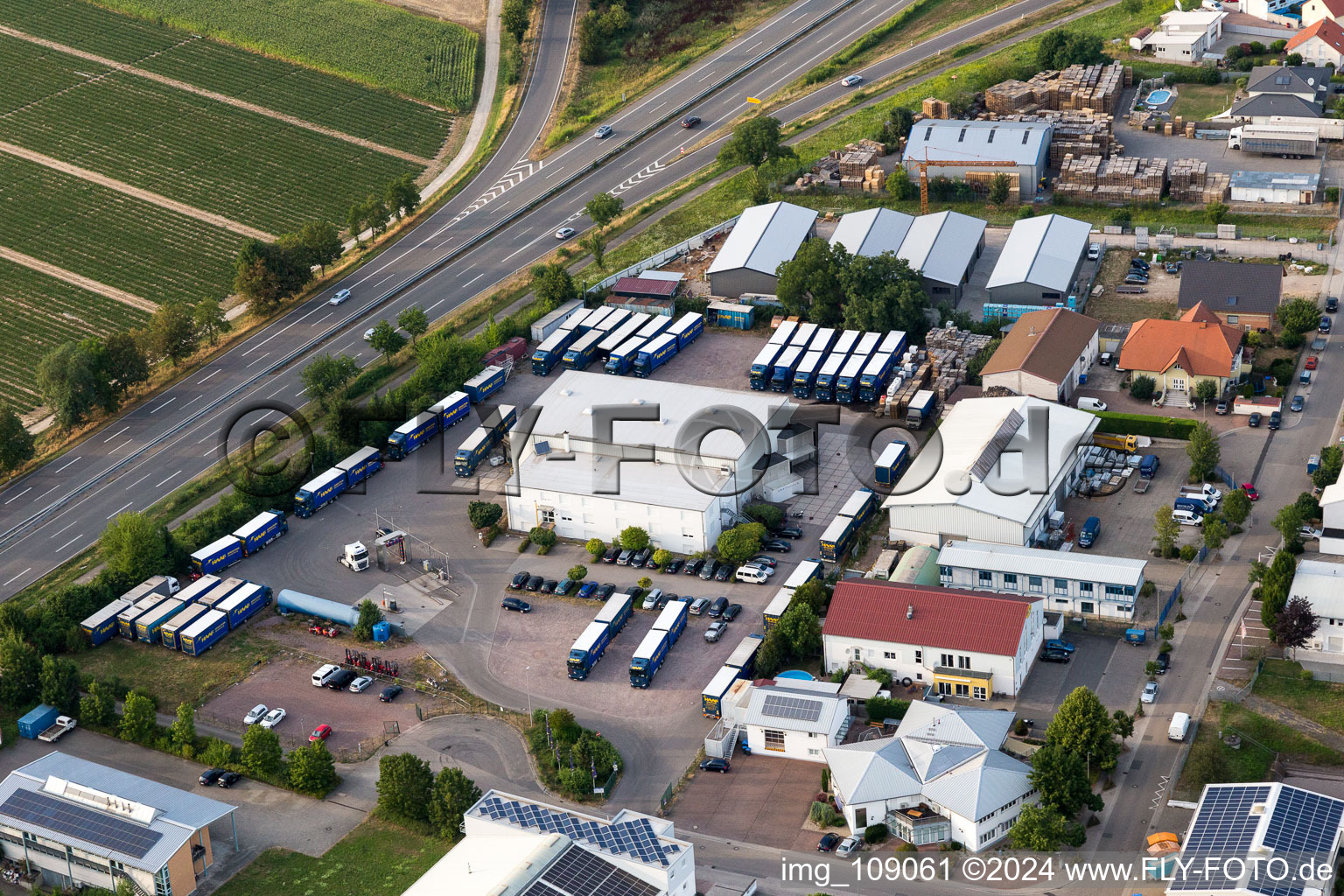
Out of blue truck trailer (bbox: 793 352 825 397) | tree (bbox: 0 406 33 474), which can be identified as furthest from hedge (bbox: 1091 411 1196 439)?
tree (bbox: 0 406 33 474)

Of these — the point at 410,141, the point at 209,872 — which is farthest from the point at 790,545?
the point at 410,141

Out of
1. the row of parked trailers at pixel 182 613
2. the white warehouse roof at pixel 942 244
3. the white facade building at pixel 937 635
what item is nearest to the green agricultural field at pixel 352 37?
the white warehouse roof at pixel 942 244

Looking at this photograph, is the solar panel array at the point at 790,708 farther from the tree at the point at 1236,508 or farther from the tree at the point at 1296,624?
the tree at the point at 1236,508

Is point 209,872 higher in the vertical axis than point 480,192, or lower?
lower

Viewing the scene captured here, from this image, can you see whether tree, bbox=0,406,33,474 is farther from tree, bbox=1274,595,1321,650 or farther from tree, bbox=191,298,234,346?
tree, bbox=1274,595,1321,650

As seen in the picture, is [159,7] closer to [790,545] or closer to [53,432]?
[53,432]

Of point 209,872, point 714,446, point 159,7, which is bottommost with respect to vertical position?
point 209,872
